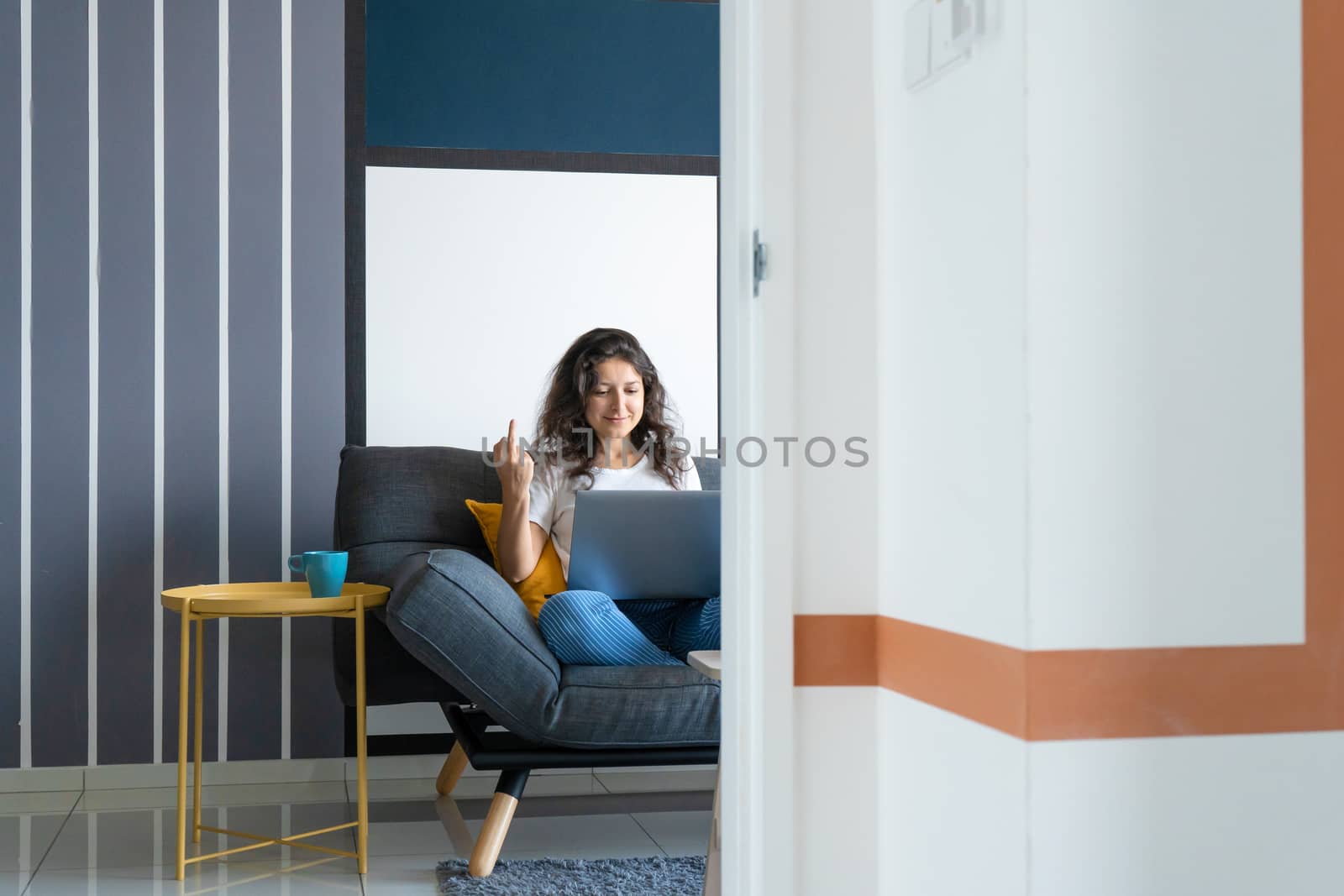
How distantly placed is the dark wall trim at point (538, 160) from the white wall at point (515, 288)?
2 cm

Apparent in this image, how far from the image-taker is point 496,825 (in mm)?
2566

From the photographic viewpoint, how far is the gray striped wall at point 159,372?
3.30 metres

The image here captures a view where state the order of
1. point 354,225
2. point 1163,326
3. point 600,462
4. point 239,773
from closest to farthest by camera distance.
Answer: point 1163,326, point 600,462, point 239,773, point 354,225

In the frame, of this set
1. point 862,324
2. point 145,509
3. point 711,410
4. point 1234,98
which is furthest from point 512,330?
point 1234,98

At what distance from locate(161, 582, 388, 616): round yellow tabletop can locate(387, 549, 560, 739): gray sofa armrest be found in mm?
185

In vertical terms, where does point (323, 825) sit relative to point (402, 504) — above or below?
below

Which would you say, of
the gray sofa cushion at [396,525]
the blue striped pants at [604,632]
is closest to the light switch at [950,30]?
the blue striped pants at [604,632]

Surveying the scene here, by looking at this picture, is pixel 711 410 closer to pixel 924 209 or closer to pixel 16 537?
pixel 16 537

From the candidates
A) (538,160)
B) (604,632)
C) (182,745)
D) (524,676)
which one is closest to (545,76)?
(538,160)

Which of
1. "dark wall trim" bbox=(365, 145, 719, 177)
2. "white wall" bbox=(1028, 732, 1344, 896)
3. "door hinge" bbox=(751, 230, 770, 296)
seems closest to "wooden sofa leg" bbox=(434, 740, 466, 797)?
"dark wall trim" bbox=(365, 145, 719, 177)

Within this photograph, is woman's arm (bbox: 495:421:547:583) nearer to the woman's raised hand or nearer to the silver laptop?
the woman's raised hand

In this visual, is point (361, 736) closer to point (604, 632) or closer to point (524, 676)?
point (524, 676)

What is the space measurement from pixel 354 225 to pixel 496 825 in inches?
Answer: 69.4

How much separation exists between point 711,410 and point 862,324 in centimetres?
249
